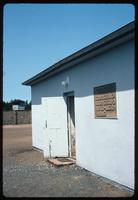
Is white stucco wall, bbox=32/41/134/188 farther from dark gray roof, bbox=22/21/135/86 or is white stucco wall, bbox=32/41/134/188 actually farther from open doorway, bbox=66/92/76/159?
open doorway, bbox=66/92/76/159

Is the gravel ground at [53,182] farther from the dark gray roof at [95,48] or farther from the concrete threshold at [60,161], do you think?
the dark gray roof at [95,48]

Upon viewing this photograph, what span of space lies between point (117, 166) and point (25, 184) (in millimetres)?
2223

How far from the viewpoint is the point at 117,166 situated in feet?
28.7

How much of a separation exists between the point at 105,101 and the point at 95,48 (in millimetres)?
1312

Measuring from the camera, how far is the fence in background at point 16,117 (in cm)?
5338

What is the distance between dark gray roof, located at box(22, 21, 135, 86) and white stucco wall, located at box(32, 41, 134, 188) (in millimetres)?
170

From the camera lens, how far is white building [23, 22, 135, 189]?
820 cm

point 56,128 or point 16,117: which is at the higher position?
point 56,128

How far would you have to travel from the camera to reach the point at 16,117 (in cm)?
5369

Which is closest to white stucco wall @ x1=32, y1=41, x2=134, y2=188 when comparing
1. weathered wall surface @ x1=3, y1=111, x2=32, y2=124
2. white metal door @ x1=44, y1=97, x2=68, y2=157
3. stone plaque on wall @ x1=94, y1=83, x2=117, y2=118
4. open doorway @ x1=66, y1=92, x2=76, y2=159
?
stone plaque on wall @ x1=94, y1=83, x2=117, y2=118

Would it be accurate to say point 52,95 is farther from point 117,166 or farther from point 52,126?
point 117,166

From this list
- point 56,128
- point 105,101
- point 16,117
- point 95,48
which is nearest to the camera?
point 95,48

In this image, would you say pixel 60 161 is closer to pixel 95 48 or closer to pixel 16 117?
pixel 95 48

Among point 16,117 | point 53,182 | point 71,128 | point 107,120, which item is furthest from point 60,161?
point 16,117
